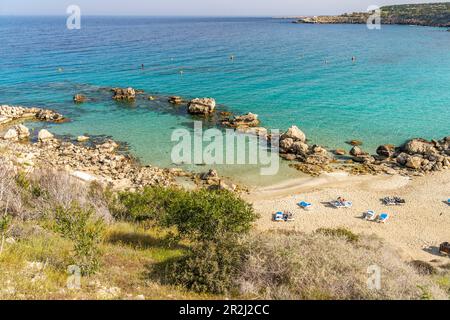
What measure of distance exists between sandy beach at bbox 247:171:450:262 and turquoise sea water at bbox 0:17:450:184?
806cm

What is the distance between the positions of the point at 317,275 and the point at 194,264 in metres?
4.37

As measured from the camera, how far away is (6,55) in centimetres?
8569

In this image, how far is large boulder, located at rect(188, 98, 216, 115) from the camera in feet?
153

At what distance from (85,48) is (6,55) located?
20.1m

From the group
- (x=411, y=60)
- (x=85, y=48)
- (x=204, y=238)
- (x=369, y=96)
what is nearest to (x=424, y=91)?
(x=369, y=96)

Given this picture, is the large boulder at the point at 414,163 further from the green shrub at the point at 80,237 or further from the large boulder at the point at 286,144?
the green shrub at the point at 80,237

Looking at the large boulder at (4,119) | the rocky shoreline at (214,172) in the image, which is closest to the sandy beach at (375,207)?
the rocky shoreline at (214,172)

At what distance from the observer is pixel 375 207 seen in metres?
27.1

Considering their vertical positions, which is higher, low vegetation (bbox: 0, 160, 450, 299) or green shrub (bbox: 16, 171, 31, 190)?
green shrub (bbox: 16, 171, 31, 190)

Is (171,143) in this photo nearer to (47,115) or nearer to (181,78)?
(47,115)

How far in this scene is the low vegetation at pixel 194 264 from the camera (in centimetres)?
1097

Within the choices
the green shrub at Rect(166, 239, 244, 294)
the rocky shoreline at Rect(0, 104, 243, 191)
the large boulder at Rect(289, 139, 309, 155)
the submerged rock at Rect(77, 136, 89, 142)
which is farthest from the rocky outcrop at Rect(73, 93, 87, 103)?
the green shrub at Rect(166, 239, 244, 294)

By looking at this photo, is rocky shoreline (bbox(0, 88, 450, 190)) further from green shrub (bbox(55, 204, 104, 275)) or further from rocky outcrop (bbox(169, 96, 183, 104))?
green shrub (bbox(55, 204, 104, 275))
